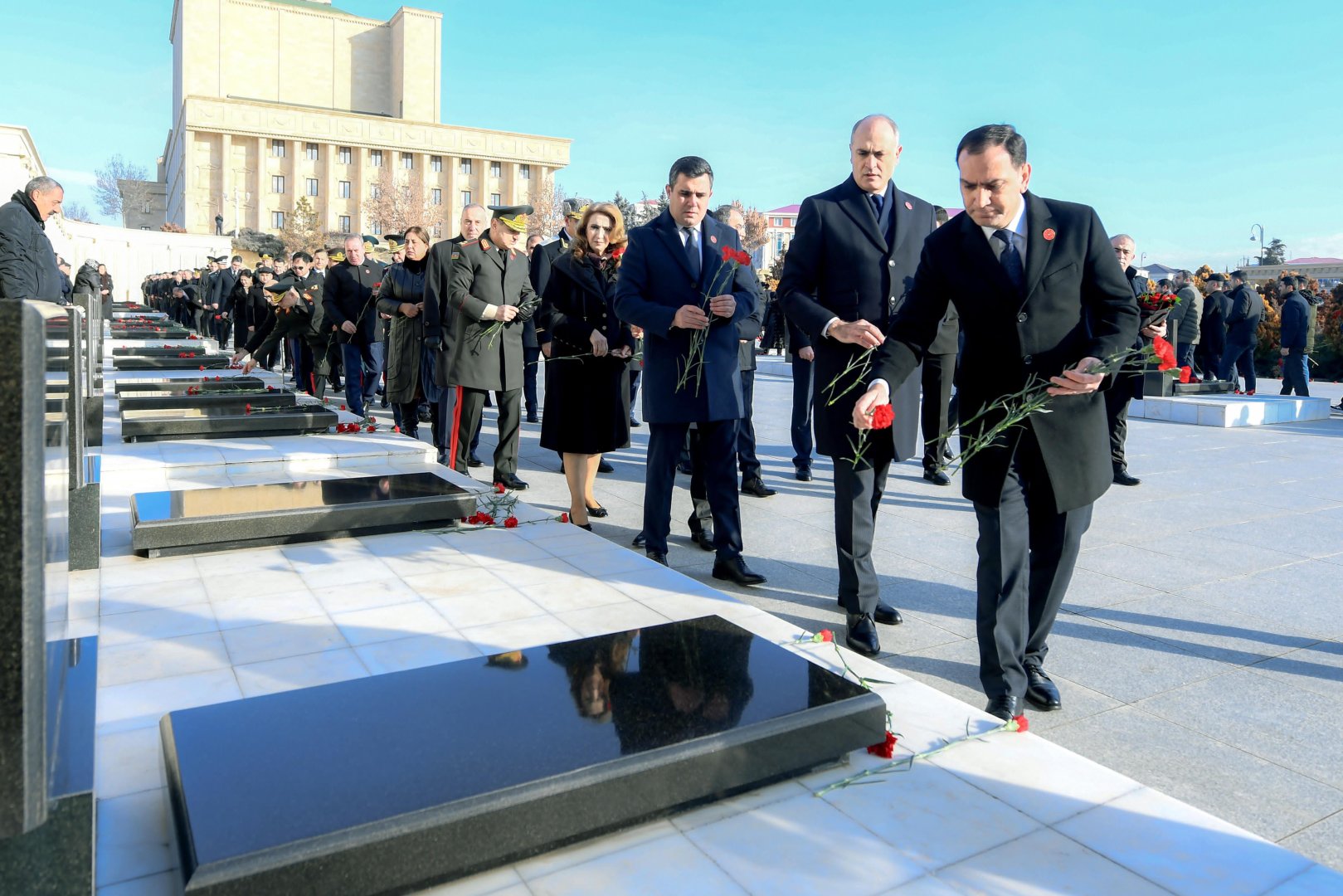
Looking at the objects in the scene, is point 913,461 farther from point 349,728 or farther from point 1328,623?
point 349,728

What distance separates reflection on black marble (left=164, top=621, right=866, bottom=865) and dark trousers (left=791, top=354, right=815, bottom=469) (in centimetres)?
527

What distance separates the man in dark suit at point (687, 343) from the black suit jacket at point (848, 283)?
26.6 inches

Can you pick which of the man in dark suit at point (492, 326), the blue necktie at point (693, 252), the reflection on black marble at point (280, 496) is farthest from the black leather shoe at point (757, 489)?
the blue necktie at point (693, 252)

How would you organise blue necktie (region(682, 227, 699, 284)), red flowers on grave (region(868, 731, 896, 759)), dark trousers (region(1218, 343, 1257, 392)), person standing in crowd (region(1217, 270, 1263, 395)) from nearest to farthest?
1. red flowers on grave (region(868, 731, 896, 759))
2. blue necktie (region(682, 227, 699, 284))
3. person standing in crowd (region(1217, 270, 1263, 395))
4. dark trousers (region(1218, 343, 1257, 392))

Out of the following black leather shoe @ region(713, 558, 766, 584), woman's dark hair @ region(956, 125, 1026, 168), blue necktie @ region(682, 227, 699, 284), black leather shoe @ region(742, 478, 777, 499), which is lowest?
black leather shoe @ region(713, 558, 766, 584)

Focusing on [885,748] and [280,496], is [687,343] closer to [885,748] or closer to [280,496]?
[280,496]

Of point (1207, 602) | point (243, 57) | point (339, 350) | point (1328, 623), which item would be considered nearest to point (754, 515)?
point (1207, 602)

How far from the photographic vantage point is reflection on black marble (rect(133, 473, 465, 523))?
5.60 meters

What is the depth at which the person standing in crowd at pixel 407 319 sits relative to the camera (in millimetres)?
9688

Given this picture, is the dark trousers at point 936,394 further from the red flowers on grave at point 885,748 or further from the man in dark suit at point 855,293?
the red flowers on grave at point 885,748

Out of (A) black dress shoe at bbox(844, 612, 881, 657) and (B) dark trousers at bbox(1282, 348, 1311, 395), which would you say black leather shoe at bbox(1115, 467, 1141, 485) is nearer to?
(A) black dress shoe at bbox(844, 612, 881, 657)

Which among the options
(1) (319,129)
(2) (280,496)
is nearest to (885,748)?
(2) (280,496)

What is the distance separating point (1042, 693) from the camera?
3764 millimetres

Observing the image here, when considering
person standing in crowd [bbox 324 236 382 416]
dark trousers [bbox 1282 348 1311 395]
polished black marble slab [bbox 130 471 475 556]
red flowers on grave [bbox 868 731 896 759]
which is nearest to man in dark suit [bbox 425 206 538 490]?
polished black marble slab [bbox 130 471 475 556]
